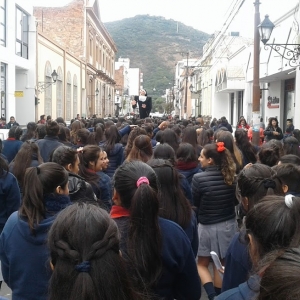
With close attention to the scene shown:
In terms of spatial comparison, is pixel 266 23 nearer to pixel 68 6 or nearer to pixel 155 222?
pixel 155 222

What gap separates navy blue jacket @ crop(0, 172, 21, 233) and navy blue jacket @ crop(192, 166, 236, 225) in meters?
1.87

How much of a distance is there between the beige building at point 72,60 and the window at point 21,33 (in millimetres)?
1269

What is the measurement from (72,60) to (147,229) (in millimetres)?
36074

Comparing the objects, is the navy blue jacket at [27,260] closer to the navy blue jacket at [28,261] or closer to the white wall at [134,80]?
the navy blue jacket at [28,261]

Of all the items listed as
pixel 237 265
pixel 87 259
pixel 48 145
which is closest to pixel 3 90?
pixel 48 145

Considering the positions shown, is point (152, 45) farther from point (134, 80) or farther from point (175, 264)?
point (175, 264)

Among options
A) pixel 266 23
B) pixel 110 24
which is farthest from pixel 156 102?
pixel 266 23

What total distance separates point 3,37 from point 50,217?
2115 cm

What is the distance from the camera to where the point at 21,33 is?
2586cm

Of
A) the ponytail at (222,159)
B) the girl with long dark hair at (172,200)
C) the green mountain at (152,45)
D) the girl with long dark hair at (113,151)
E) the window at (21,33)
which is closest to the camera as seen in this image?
the girl with long dark hair at (172,200)

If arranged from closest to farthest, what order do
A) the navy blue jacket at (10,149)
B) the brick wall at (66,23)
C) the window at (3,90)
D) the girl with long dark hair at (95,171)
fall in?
the girl with long dark hair at (95,171) → the navy blue jacket at (10,149) → the window at (3,90) → the brick wall at (66,23)

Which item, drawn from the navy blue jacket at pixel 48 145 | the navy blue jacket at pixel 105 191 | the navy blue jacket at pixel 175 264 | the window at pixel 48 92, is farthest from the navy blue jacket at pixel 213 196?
the window at pixel 48 92

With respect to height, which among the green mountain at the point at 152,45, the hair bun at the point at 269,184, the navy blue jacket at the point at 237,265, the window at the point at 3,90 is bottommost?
the navy blue jacket at the point at 237,265

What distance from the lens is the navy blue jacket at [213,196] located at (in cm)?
532
